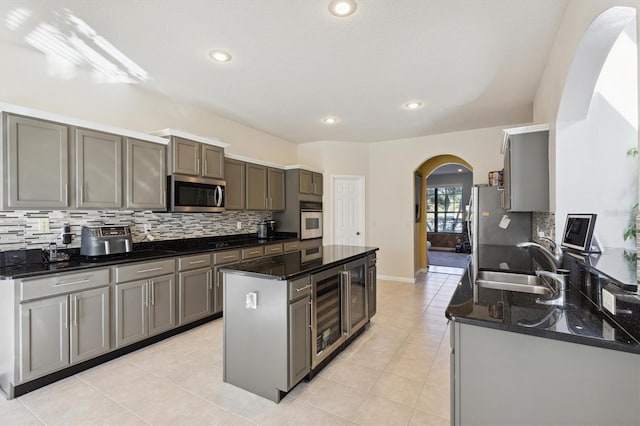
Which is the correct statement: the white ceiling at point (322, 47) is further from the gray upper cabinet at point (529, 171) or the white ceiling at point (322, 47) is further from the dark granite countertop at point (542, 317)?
the dark granite countertop at point (542, 317)

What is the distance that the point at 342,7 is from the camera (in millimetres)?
2068

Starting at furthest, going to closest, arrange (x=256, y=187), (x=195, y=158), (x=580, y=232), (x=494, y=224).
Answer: (x=256, y=187), (x=494, y=224), (x=195, y=158), (x=580, y=232)

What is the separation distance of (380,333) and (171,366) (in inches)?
81.1

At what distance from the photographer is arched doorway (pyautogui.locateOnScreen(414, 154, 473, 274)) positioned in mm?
6121

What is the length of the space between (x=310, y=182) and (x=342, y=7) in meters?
3.48

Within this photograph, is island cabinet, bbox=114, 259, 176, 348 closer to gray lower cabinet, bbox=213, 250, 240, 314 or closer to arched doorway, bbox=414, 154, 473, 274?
gray lower cabinet, bbox=213, 250, 240, 314

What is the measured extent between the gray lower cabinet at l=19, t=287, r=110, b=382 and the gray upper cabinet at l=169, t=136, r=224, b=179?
1492mm

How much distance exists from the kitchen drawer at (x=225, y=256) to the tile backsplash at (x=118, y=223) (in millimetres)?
633

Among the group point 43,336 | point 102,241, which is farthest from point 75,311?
point 102,241

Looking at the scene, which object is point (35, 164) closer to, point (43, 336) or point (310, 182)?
point (43, 336)

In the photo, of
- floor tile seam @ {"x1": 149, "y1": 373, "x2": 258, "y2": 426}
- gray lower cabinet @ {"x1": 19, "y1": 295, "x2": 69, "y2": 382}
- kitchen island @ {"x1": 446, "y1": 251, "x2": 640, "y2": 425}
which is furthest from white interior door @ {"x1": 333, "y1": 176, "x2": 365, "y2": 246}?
kitchen island @ {"x1": 446, "y1": 251, "x2": 640, "y2": 425}

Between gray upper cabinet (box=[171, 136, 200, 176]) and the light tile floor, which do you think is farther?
gray upper cabinet (box=[171, 136, 200, 176])

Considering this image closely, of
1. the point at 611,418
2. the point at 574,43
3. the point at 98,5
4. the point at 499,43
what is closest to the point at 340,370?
the point at 611,418

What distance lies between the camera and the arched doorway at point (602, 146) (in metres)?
2.16
